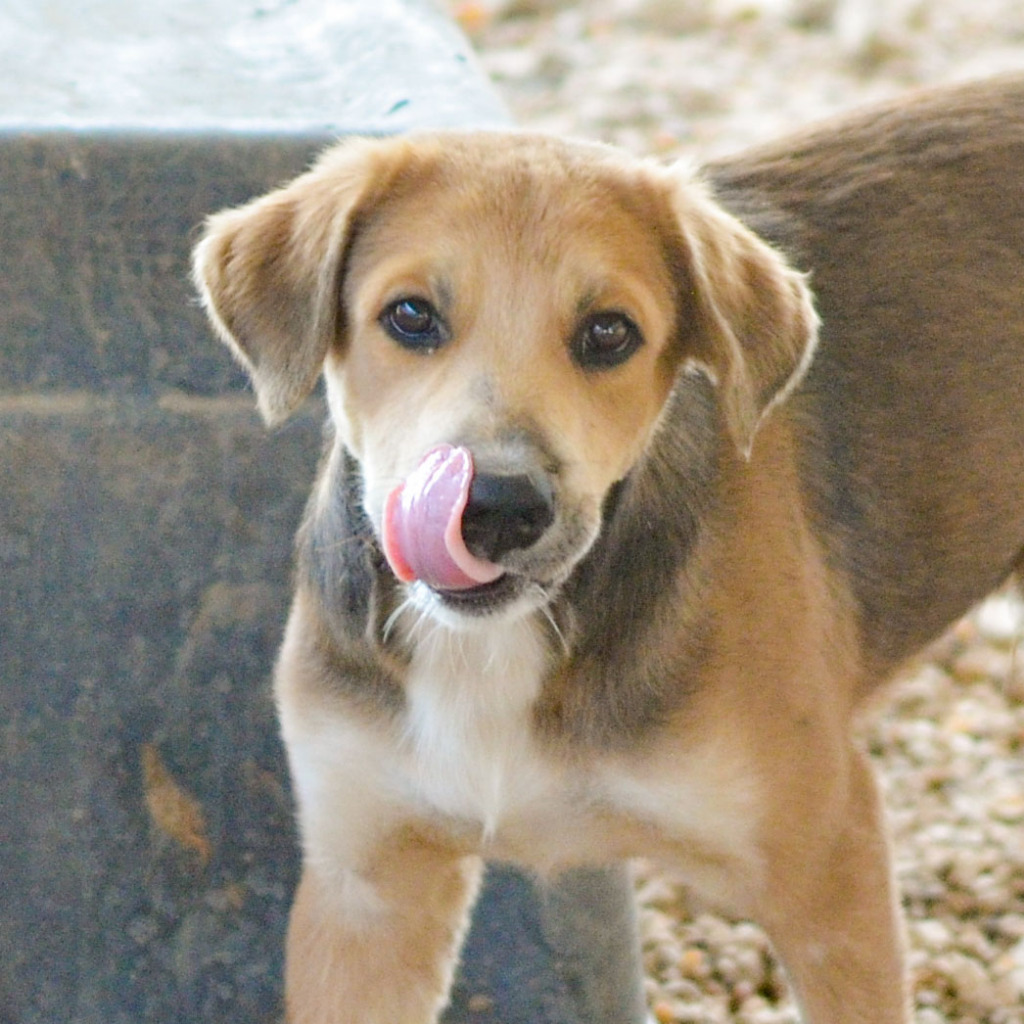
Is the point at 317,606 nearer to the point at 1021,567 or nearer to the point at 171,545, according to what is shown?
the point at 171,545

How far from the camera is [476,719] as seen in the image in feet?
9.37

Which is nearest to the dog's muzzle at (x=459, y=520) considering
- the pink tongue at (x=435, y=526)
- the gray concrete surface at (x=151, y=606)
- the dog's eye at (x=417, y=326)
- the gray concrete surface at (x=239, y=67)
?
the pink tongue at (x=435, y=526)

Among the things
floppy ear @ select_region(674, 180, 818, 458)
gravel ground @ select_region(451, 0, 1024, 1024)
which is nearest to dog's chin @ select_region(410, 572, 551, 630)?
floppy ear @ select_region(674, 180, 818, 458)

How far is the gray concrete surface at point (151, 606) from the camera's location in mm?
3262

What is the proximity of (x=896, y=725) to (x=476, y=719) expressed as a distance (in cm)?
210

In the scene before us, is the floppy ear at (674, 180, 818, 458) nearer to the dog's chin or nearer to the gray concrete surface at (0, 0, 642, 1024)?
the dog's chin

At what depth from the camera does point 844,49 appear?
8828mm

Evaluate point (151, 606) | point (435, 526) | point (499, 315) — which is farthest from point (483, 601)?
point (151, 606)

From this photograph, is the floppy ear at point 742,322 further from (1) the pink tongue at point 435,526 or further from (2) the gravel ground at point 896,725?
(2) the gravel ground at point 896,725

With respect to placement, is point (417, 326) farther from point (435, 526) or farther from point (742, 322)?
point (742, 322)

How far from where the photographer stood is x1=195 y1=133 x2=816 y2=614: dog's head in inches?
96.2

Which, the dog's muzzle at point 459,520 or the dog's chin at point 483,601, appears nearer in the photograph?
the dog's muzzle at point 459,520

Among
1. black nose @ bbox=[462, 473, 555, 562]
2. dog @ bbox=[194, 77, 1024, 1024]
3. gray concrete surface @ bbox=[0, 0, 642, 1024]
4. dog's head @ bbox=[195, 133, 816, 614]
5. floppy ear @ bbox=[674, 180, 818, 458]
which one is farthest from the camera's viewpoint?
gray concrete surface @ bbox=[0, 0, 642, 1024]

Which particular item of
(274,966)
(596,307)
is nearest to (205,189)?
(596,307)
